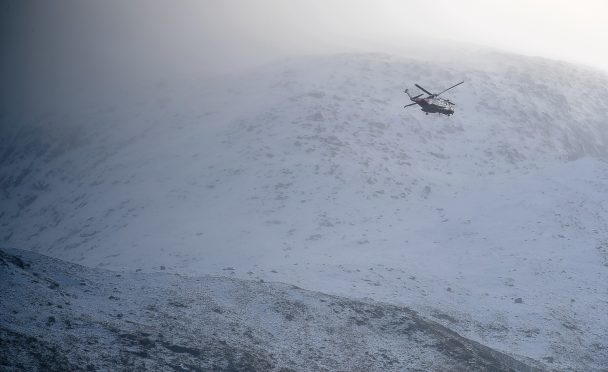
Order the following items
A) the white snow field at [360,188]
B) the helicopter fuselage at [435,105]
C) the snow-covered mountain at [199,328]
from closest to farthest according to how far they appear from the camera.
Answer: the snow-covered mountain at [199,328] < the white snow field at [360,188] < the helicopter fuselage at [435,105]

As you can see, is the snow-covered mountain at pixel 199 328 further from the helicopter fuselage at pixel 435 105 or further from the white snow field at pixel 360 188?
the helicopter fuselage at pixel 435 105

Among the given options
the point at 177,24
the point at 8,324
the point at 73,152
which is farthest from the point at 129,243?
the point at 177,24

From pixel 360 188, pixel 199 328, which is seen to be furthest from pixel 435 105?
pixel 199 328

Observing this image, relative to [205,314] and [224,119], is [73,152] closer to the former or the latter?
[224,119]

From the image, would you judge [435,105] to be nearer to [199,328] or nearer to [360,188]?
[360,188]

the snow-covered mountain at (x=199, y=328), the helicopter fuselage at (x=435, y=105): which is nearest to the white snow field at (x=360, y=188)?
the snow-covered mountain at (x=199, y=328)
